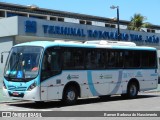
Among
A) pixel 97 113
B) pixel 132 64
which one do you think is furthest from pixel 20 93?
pixel 132 64

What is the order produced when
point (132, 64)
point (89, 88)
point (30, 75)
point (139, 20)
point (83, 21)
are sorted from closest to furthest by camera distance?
point (30, 75) → point (89, 88) → point (132, 64) → point (139, 20) → point (83, 21)

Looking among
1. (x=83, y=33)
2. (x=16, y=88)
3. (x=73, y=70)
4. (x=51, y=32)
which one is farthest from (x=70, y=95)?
(x=83, y=33)

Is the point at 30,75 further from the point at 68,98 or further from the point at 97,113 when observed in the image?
the point at 97,113

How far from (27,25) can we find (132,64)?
1063cm

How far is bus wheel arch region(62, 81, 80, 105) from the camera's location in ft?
56.4

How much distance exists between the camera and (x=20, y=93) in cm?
1594

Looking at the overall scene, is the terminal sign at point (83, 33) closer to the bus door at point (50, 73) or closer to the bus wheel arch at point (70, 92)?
the bus wheel arch at point (70, 92)

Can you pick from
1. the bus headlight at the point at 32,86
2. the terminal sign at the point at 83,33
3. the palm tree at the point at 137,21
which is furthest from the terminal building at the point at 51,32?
the bus headlight at the point at 32,86

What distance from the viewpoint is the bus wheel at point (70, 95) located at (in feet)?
56.5

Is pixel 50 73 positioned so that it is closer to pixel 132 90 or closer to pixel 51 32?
pixel 132 90

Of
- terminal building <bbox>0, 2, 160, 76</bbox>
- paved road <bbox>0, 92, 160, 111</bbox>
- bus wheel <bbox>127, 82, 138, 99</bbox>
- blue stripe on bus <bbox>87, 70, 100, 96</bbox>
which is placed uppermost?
terminal building <bbox>0, 2, 160, 76</bbox>

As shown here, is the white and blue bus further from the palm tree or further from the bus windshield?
the palm tree

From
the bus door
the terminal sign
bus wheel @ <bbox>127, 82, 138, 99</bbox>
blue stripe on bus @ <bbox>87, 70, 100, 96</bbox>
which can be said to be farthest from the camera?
the terminal sign

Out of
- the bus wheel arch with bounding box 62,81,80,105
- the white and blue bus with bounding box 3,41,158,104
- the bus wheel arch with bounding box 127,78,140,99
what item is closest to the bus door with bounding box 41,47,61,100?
the white and blue bus with bounding box 3,41,158,104
